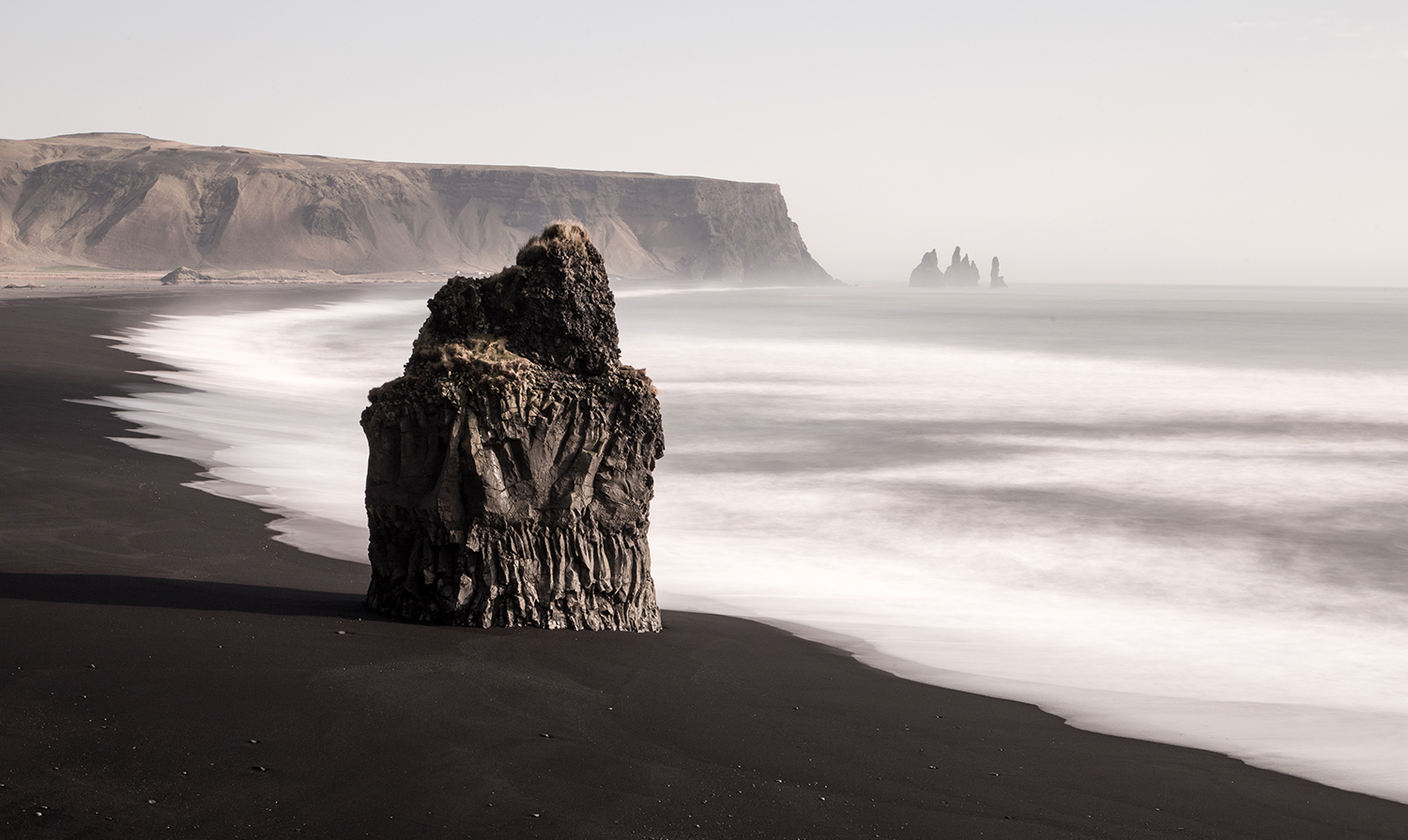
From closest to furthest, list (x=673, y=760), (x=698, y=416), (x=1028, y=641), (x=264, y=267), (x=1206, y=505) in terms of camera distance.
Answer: (x=673, y=760) < (x=1028, y=641) < (x=1206, y=505) < (x=698, y=416) < (x=264, y=267)

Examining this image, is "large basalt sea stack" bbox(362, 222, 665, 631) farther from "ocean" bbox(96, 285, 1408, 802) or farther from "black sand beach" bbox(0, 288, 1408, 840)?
"ocean" bbox(96, 285, 1408, 802)

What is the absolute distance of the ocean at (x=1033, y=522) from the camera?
276 inches

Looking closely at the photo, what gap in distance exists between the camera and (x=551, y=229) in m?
6.29

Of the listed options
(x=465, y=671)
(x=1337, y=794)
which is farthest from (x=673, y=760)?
(x=1337, y=794)

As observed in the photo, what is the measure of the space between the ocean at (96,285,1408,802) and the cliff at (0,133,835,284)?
410 feet

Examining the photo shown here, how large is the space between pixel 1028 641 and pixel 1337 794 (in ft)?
10.1

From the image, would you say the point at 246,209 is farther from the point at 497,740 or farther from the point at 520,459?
the point at 497,740

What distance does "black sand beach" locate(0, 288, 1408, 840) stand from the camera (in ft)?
11.9

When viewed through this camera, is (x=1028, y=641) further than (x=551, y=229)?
Yes

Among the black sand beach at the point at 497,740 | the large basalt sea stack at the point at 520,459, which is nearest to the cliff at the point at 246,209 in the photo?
the large basalt sea stack at the point at 520,459

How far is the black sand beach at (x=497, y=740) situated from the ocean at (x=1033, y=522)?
3.34 feet

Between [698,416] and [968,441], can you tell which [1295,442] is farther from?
[698,416]

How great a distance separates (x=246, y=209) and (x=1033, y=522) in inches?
6566

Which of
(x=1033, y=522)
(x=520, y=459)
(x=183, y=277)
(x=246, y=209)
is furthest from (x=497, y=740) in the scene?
(x=246, y=209)
